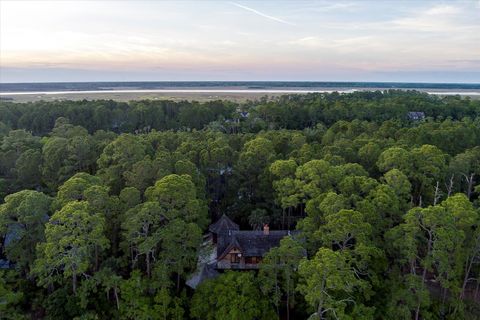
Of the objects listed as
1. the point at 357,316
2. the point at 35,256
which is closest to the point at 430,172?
the point at 357,316

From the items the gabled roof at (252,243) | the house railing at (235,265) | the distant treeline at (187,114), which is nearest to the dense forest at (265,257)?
the gabled roof at (252,243)

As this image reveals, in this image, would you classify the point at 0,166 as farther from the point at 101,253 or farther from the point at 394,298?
the point at 394,298

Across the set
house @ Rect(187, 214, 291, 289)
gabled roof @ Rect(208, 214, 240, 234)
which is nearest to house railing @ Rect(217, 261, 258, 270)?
house @ Rect(187, 214, 291, 289)

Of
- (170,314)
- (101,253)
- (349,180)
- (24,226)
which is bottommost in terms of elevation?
(170,314)

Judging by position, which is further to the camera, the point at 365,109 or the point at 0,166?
the point at 365,109

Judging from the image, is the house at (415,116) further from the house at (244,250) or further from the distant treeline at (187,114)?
the house at (244,250)

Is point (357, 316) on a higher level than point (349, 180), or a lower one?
lower

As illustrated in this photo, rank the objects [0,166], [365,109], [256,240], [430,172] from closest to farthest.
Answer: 1. [256,240]
2. [430,172]
3. [0,166]
4. [365,109]

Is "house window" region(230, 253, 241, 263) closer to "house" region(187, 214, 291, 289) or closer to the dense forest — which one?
"house" region(187, 214, 291, 289)

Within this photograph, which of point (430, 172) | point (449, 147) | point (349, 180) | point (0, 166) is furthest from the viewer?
point (449, 147)

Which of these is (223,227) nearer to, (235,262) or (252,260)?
(235,262)
